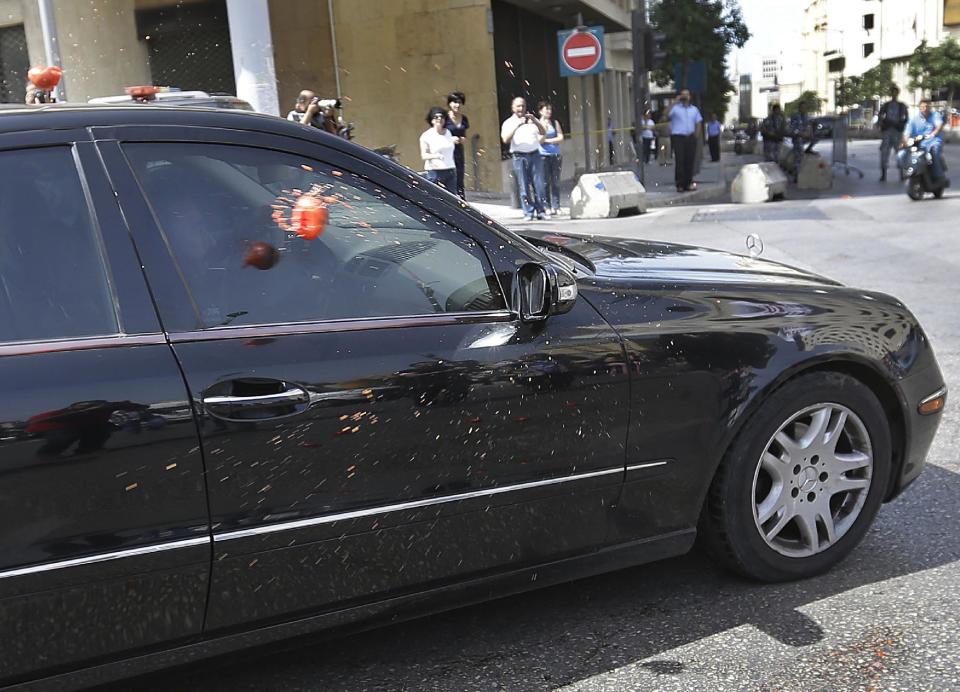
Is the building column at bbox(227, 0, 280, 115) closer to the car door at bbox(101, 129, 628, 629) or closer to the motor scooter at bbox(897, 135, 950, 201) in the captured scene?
the motor scooter at bbox(897, 135, 950, 201)

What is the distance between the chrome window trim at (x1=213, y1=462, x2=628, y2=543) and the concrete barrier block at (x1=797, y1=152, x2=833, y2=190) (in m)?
19.1

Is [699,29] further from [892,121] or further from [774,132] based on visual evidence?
[892,121]

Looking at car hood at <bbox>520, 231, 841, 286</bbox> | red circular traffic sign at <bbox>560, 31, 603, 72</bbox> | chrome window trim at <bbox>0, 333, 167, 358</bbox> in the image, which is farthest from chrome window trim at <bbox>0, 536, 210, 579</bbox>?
red circular traffic sign at <bbox>560, 31, 603, 72</bbox>

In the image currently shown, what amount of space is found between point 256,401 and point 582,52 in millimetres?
17049

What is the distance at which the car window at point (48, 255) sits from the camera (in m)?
2.33

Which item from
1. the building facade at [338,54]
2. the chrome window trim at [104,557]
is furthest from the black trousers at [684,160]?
the chrome window trim at [104,557]

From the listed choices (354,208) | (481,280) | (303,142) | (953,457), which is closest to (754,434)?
(481,280)

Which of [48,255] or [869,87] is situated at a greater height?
[869,87]

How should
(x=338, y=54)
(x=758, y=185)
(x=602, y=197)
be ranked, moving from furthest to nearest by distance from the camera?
1. (x=338, y=54)
2. (x=758, y=185)
3. (x=602, y=197)

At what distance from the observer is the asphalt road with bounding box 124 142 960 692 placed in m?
2.87

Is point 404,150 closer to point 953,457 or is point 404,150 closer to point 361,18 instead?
point 361,18

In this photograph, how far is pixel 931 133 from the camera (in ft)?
52.9

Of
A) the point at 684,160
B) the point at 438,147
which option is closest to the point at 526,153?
the point at 438,147

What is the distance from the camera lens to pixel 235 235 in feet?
8.52
